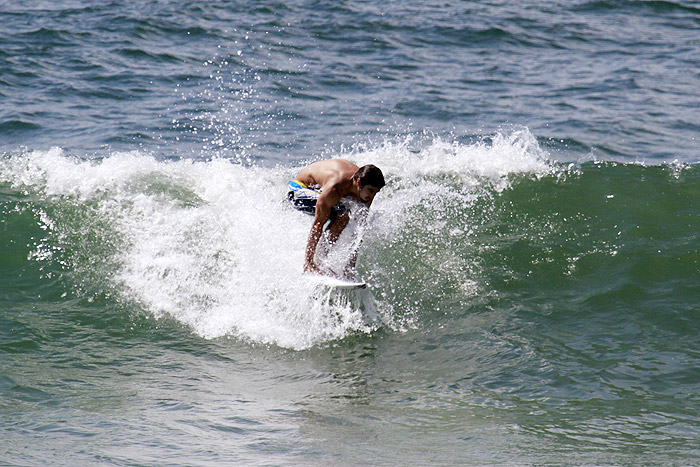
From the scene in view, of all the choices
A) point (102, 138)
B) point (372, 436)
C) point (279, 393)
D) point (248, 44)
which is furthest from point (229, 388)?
point (248, 44)

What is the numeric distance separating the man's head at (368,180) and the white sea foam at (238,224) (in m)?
0.56

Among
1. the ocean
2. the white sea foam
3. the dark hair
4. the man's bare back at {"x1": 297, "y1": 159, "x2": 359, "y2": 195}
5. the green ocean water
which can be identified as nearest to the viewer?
the green ocean water

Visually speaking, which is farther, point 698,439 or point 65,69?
point 65,69

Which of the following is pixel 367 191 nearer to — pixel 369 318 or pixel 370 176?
pixel 370 176

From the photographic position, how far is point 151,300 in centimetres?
727

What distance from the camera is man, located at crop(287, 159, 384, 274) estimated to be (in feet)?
21.3

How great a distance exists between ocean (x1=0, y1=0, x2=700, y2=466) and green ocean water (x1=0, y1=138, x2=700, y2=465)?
0.03m

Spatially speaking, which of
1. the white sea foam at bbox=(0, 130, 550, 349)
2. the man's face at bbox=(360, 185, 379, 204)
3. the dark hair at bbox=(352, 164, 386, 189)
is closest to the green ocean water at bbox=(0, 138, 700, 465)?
the white sea foam at bbox=(0, 130, 550, 349)

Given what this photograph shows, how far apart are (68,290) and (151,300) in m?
0.89

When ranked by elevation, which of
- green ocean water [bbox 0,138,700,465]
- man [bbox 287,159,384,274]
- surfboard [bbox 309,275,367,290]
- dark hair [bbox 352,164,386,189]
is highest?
dark hair [bbox 352,164,386,189]

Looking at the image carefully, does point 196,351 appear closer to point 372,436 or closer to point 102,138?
point 372,436

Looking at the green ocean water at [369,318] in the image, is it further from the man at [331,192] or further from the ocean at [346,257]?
the man at [331,192]

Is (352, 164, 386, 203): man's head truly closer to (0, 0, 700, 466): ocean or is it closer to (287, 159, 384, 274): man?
(287, 159, 384, 274): man

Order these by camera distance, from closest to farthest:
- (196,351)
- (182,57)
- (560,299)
A: (196,351), (560,299), (182,57)
